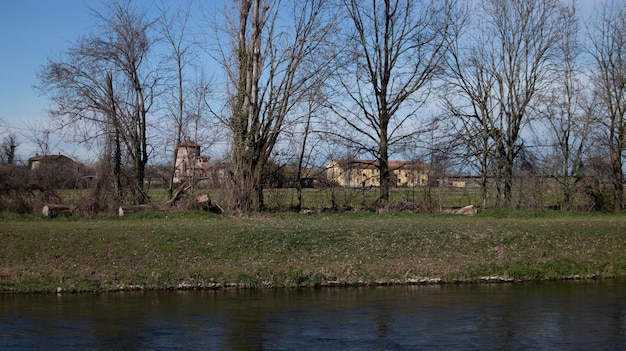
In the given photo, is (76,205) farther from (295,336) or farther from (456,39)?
(456,39)

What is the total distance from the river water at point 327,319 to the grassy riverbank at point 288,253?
2.53 feet

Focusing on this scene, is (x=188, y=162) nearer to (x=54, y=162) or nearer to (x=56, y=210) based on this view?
(x=54, y=162)

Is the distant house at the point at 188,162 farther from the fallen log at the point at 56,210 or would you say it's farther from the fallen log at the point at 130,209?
the fallen log at the point at 56,210

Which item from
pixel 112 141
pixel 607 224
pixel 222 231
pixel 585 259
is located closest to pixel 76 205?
pixel 112 141

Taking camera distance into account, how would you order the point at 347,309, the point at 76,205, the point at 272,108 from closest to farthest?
the point at 347,309 < the point at 76,205 < the point at 272,108

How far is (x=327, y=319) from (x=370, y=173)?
731 inches

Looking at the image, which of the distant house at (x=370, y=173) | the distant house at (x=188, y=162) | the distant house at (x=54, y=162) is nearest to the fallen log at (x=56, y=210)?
the distant house at (x=54, y=162)

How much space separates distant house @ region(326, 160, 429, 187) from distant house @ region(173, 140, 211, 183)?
19.9ft

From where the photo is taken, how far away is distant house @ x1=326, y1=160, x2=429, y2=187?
3045 centimetres

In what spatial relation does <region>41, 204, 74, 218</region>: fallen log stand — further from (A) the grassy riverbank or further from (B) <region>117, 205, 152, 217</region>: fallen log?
(B) <region>117, 205, 152, 217</region>: fallen log

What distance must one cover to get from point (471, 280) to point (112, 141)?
18.2 m

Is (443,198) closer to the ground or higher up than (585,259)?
higher up

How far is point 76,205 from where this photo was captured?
25.1m

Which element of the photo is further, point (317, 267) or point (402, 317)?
point (317, 267)
